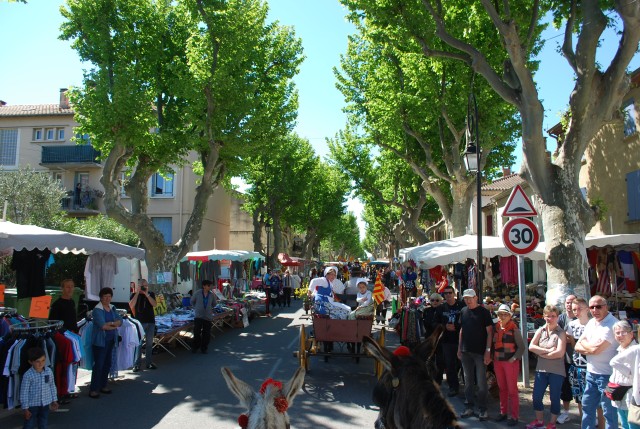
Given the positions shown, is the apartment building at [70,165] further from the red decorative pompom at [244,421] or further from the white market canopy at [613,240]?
the red decorative pompom at [244,421]

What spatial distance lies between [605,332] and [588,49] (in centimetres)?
601

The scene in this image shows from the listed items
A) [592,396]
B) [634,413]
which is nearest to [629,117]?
[592,396]

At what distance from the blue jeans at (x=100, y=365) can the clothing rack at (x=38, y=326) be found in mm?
1176

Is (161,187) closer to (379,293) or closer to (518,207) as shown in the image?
(379,293)

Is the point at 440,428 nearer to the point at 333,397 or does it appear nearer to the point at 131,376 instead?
the point at 333,397

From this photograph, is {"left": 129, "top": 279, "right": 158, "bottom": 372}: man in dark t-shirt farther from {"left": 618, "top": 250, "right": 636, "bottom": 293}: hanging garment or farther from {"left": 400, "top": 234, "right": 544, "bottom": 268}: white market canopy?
{"left": 618, "top": 250, "right": 636, "bottom": 293}: hanging garment

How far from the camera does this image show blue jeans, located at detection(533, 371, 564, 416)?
6.41m

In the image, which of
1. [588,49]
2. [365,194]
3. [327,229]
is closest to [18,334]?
[588,49]

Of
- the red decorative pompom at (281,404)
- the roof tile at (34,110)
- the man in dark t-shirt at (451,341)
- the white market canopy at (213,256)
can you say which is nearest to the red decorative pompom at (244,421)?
the red decorative pompom at (281,404)

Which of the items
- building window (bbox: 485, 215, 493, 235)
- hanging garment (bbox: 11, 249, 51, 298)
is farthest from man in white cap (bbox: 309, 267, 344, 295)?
building window (bbox: 485, 215, 493, 235)

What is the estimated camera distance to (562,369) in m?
6.39

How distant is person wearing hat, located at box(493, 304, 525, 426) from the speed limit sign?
4.32ft

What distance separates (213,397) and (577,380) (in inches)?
211

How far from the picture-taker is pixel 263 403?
2117 millimetres
